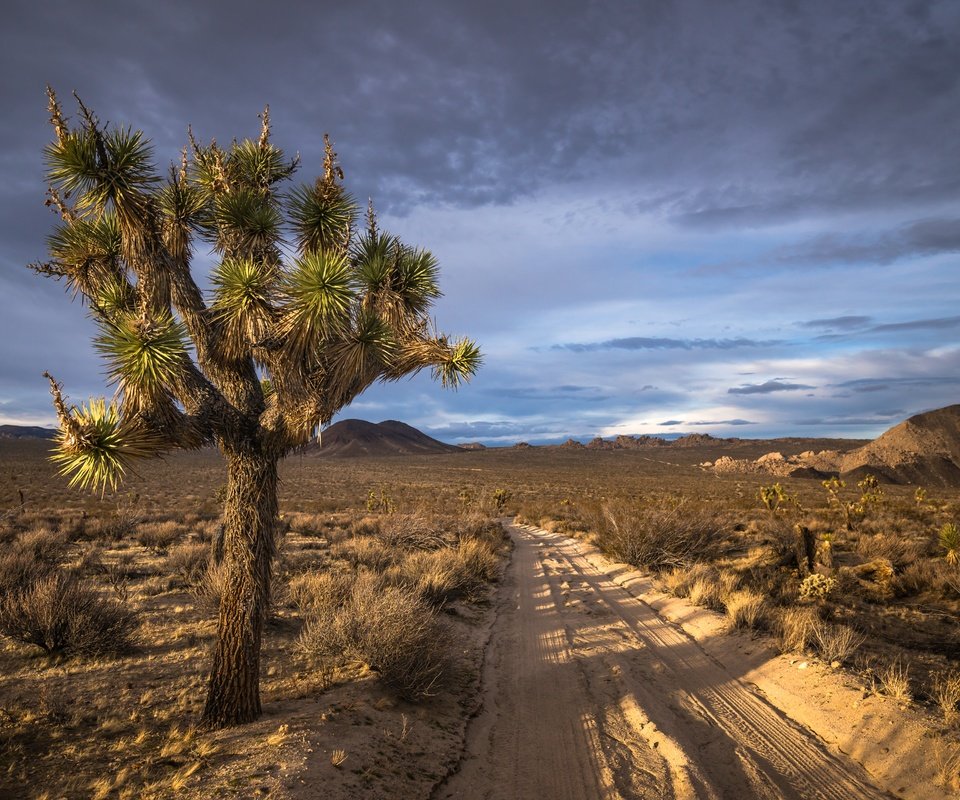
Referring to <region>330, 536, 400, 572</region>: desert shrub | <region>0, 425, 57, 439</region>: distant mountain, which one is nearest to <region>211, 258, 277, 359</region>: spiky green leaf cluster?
<region>330, 536, 400, 572</region>: desert shrub

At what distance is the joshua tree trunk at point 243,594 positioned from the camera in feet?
17.0

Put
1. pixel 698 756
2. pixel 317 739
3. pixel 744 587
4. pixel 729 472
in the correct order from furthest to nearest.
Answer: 1. pixel 729 472
2. pixel 744 587
3. pixel 698 756
4. pixel 317 739

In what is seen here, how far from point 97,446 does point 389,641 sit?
3.73m

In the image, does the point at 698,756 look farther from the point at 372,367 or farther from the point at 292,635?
the point at 292,635

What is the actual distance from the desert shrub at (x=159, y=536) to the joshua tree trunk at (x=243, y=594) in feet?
33.6

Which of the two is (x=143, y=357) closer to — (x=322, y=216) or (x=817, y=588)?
(x=322, y=216)

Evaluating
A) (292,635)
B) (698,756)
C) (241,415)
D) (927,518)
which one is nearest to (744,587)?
(698,756)

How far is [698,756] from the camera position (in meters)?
5.17

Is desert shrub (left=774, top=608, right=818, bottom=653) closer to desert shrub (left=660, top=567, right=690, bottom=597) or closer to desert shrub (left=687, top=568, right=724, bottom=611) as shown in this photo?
desert shrub (left=687, top=568, right=724, bottom=611)

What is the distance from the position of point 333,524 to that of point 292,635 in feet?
39.6

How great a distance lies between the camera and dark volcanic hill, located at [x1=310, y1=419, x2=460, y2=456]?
152 m

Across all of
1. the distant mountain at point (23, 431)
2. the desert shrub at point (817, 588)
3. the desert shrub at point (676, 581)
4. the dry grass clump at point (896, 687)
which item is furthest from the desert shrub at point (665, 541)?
the distant mountain at point (23, 431)

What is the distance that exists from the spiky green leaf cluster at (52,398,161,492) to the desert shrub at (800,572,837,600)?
430 inches

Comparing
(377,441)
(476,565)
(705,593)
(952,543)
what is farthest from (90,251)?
(377,441)
